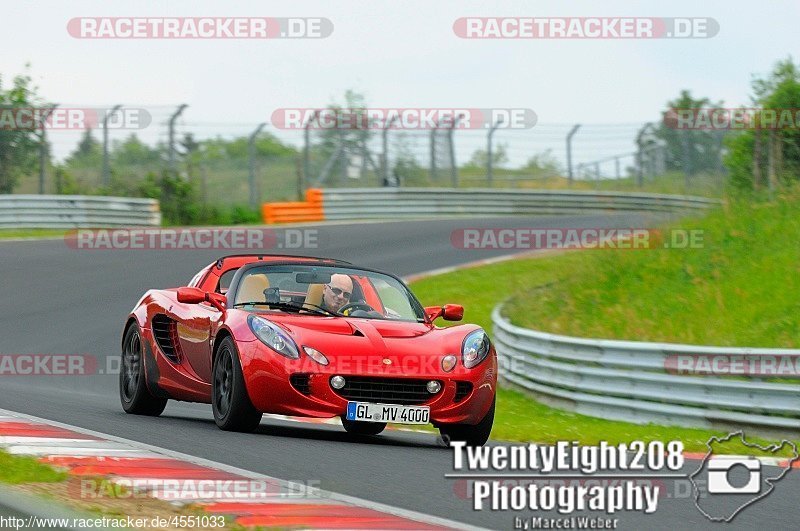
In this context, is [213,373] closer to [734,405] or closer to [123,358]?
[123,358]

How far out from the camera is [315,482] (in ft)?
22.3

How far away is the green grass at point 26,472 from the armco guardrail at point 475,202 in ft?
83.4

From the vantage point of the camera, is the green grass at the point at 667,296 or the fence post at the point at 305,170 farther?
the fence post at the point at 305,170

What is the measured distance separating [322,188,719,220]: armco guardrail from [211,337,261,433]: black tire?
2270 centimetres

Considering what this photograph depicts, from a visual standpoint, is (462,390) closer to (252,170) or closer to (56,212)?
(56,212)

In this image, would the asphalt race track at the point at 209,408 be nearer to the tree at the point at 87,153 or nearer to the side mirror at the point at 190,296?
the side mirror at the point at 190,296

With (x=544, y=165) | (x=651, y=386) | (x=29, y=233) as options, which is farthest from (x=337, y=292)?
(x=544, y=165)

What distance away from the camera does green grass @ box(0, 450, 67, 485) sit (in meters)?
6.18

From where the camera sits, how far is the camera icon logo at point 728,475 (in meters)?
7.10

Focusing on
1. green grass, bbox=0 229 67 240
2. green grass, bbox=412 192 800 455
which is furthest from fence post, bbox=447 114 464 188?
green grass, bbox=412 192 800 455

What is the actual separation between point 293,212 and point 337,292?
861 inches

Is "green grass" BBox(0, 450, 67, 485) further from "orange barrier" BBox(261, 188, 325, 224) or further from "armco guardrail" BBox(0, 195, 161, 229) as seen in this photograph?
"orange barrier" BBox(261, 188, 325, 224)

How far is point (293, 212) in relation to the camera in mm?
31781

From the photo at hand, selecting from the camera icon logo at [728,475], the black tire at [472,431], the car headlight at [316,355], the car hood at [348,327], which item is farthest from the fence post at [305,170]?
the camera icon logo at [728,475]
